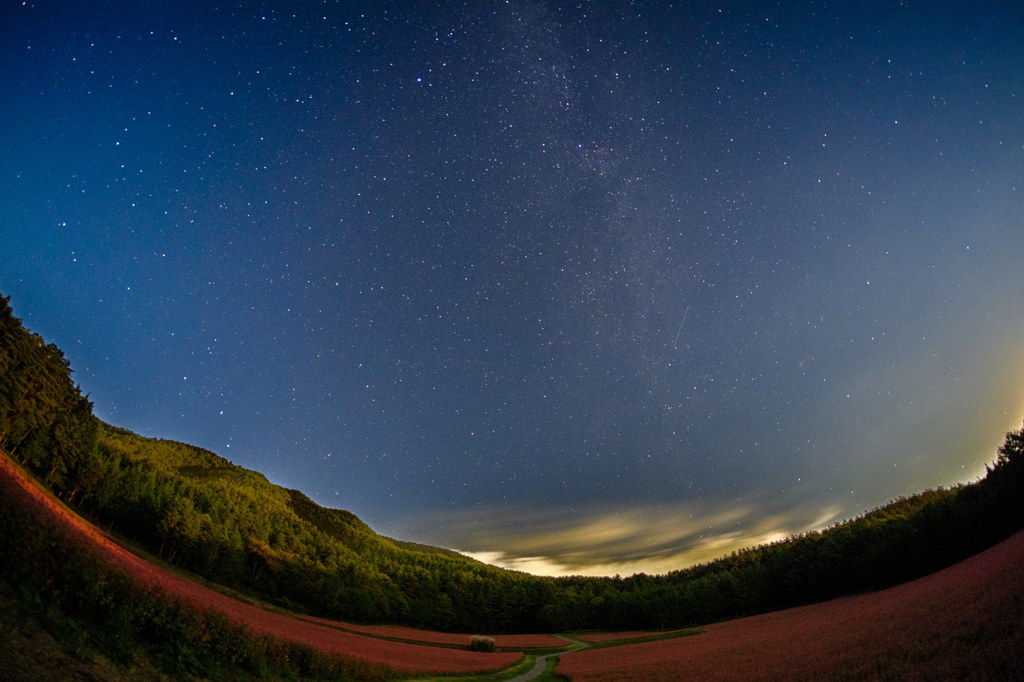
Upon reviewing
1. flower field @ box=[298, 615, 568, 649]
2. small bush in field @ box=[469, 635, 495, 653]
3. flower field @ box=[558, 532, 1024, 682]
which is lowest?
flower field @ box=[298, 615, 568, 649]

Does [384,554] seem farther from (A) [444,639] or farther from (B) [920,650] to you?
(B) [920,650]

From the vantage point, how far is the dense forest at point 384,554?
5247 cm

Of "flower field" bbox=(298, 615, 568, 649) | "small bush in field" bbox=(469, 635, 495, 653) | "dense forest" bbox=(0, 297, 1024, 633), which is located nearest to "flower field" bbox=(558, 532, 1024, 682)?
"small bush in field" bbox=(469, 635, 495, 653)

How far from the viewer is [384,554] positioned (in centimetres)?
12131

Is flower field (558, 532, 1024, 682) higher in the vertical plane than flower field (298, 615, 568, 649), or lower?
higher

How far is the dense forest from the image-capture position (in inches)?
2066

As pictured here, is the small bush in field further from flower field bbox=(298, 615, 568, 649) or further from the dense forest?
the dense forest

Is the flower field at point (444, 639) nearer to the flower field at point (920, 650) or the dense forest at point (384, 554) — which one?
the dense forest at point (384, 554)

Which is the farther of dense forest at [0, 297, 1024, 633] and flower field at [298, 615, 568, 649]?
flower field at [298, 615, 568, 649]

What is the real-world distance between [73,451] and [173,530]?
59.3 feet

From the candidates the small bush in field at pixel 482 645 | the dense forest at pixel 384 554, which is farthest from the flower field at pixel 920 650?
the dense forest at pixel 384 554

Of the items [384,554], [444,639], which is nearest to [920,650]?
[444,639]

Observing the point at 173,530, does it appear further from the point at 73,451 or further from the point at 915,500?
the point at 915,500

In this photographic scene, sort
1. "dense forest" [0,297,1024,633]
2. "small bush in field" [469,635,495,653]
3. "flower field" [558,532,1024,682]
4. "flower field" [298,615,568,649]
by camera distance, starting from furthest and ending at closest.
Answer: "flower field" [298,615,568,649]
"dense forest" [0,297,1024,633]
"small bush in field" [469,635,495,653]
"flower field" [558,532,1024,682]
